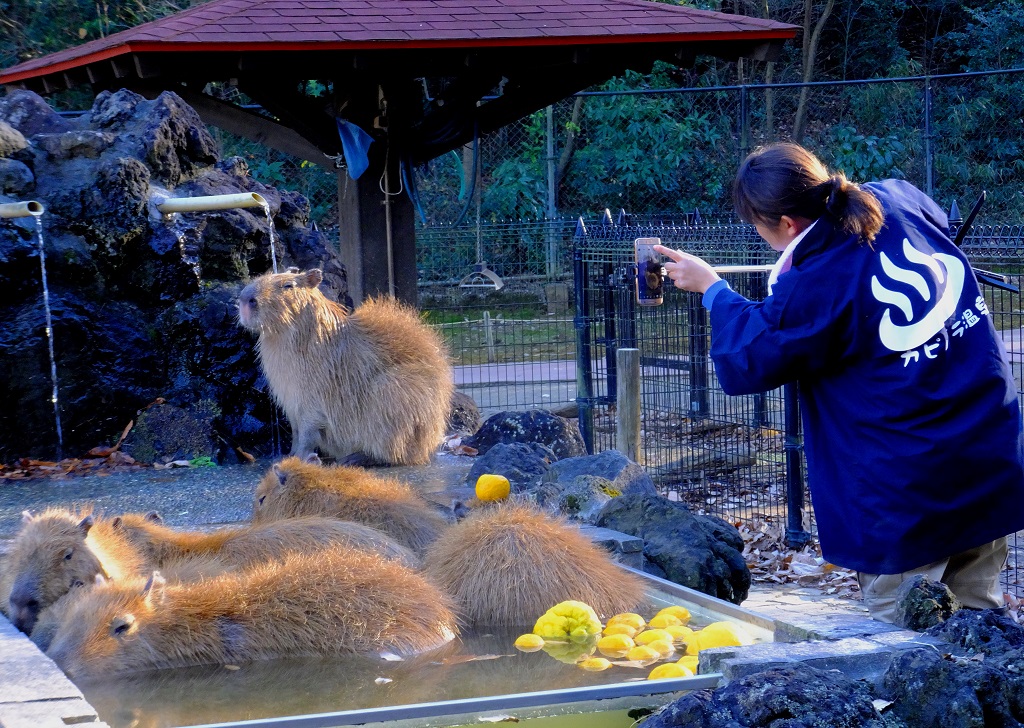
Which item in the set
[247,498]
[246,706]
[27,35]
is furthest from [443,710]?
[27,35]

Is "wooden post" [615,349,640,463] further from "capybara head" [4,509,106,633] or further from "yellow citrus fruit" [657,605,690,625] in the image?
"capybara head" [4,509,106,633]

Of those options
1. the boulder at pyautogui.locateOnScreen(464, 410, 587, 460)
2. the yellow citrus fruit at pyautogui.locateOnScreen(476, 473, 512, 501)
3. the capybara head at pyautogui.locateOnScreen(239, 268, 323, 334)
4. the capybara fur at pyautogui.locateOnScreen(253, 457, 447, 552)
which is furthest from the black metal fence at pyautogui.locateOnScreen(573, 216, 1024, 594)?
the capybara fur at pyautogui.locateOnScreen(253, 457, 447, 552)

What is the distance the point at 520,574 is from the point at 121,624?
3.62 feet

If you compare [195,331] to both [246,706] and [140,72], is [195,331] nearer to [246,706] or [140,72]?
[140,72]

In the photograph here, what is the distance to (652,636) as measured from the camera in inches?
118

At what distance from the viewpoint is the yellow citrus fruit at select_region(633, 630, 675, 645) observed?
2.99 meters

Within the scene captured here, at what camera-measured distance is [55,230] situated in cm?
592

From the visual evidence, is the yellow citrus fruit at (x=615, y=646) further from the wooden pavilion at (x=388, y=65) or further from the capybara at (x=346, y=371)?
the wooden pavilion at (x=388, y=65)

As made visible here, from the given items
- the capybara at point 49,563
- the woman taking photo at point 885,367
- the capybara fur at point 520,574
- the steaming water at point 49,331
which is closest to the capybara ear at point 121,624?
the capybara at point 49,563

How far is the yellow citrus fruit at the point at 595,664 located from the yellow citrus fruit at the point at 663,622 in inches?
10.9

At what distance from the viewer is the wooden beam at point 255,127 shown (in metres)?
8.47

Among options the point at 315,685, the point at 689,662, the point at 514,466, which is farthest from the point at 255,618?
the point at 514,466

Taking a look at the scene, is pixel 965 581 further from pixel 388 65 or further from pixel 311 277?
pixel 388 65

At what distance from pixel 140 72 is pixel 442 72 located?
2156mm
